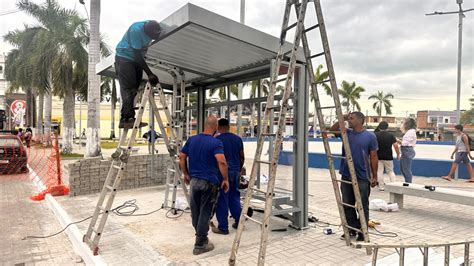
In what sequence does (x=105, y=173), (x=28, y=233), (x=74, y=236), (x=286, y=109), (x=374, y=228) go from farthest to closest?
(x=105, y=173)
(x=28, y=233)
(x=374, y=228)
(x=74, y=236)
(x=286, y=109)

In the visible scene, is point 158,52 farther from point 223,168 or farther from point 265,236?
point 265,236

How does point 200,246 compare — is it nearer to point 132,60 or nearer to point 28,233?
point 132,60

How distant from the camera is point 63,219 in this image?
6133 mm

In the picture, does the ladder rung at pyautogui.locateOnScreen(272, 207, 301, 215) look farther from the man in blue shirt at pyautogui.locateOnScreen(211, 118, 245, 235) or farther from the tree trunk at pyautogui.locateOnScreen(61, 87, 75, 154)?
the tree trunk at pyautogui.locateOnScreen(61, 87, 75, 154)

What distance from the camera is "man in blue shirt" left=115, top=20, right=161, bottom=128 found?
4.48 metres

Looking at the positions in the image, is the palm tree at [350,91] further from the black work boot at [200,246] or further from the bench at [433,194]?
the black work boot at [200,246]

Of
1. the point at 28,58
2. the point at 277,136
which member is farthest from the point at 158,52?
the point at 28,58

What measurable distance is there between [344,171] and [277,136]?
1459 millimetres

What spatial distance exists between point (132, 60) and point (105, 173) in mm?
4560

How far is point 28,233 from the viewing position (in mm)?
5738

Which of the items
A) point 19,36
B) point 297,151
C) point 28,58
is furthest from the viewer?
point 19,36

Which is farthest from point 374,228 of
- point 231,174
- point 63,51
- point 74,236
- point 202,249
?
point 63,51

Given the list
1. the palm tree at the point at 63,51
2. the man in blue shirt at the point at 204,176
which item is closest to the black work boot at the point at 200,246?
the man in blue shirt at the point at 204,176

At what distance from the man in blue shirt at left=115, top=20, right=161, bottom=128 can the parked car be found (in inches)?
413
